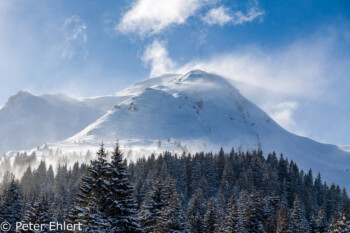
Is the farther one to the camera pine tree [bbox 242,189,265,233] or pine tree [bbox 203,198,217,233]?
pine tree [bbox 203,198,217,233]

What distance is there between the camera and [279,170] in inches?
4899

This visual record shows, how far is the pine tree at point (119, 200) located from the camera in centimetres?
2464

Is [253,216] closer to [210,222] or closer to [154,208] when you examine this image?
[210,222]

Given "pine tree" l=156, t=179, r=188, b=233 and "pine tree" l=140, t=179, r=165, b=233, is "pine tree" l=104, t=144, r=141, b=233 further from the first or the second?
"pine tree" l=140, t=179, r=165, b=233

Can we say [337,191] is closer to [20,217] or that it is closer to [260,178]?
[260,178]

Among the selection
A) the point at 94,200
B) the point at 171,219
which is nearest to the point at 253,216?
the point at 171,219

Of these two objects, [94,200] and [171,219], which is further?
[171,219]

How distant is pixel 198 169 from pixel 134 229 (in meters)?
92.8

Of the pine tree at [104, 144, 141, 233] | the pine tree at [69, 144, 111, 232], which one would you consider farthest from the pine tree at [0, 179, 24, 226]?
the pine tree at [104, 144, 141, 233]

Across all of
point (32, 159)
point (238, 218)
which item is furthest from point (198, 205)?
point (32, 159)

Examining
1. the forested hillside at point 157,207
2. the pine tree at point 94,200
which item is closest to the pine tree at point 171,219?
the forested hillside at point 157,207

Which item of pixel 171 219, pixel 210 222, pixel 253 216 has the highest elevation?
pixel 171 219

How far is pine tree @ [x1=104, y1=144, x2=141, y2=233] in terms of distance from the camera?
24.6 metres

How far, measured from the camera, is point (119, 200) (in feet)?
82.2
